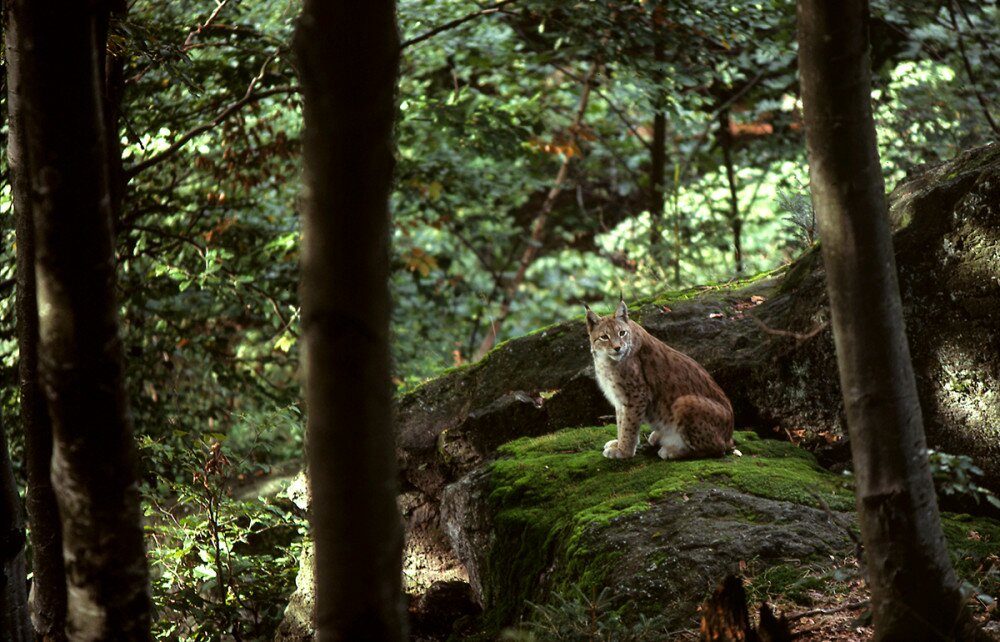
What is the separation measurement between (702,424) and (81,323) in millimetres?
4151

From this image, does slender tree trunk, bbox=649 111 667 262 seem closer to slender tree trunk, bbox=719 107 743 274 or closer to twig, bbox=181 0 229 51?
Result: slender tree trunk, bbox=719 107 743 274

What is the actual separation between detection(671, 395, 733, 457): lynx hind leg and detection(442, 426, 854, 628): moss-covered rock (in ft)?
0.31

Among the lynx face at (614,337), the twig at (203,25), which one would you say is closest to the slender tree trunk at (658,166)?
the lynx face at (614,337)

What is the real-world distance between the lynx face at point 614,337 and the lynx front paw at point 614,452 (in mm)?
589

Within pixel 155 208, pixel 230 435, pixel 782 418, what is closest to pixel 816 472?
pixel 782 418

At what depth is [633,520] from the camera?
16.9 feet

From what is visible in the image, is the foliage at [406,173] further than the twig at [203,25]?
Yes

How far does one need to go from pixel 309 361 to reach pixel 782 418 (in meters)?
5.28

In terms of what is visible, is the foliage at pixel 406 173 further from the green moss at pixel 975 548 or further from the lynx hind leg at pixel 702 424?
the green moss at pixel 975 548

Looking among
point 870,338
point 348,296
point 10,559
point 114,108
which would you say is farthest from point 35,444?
point 870,338

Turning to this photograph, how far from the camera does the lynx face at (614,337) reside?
250 inches

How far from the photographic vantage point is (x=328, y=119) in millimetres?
2082

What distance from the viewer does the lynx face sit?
250 inches

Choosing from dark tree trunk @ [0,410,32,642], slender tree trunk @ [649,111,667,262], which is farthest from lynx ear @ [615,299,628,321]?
slender tree trunk @ [649,111,667,262]
